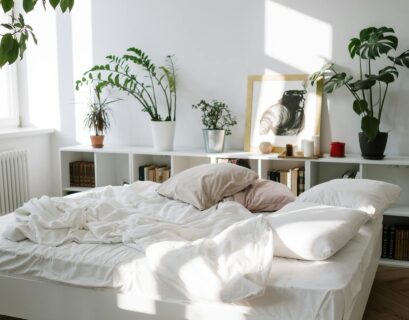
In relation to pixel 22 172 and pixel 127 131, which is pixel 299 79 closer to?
pixel 127 131

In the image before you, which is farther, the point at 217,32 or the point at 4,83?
the point at 4,83

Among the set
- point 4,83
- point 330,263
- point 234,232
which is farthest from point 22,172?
point 330,263

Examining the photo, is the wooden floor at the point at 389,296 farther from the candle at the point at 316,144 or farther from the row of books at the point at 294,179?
the candle at the point at 316,144

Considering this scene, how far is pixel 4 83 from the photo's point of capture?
4.65m

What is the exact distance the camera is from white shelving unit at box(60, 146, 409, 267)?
11.8 feet

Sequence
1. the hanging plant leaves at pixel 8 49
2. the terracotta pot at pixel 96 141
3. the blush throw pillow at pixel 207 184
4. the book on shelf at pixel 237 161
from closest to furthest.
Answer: the hanging plant leaves at pixel 8 49, the blush throw pillow at pixel 207 184, the book on shelf at pixel 237 161, the terracotta pot at pixel 96 141

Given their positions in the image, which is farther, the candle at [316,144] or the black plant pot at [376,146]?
the candle at [316,144]

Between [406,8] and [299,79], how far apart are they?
0.88 metres

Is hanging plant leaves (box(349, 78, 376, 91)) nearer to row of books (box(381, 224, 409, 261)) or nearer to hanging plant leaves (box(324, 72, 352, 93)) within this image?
hanging plant leaves (box(324, 72, 352, 93))

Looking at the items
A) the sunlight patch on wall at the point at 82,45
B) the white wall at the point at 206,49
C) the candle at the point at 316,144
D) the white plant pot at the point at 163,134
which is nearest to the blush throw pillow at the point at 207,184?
the candle at the point at 316,144

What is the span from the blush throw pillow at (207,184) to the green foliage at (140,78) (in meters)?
1.14

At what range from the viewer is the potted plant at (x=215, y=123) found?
3936mm

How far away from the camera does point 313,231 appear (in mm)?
2068

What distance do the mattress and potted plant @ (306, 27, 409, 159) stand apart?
3.54 ft
